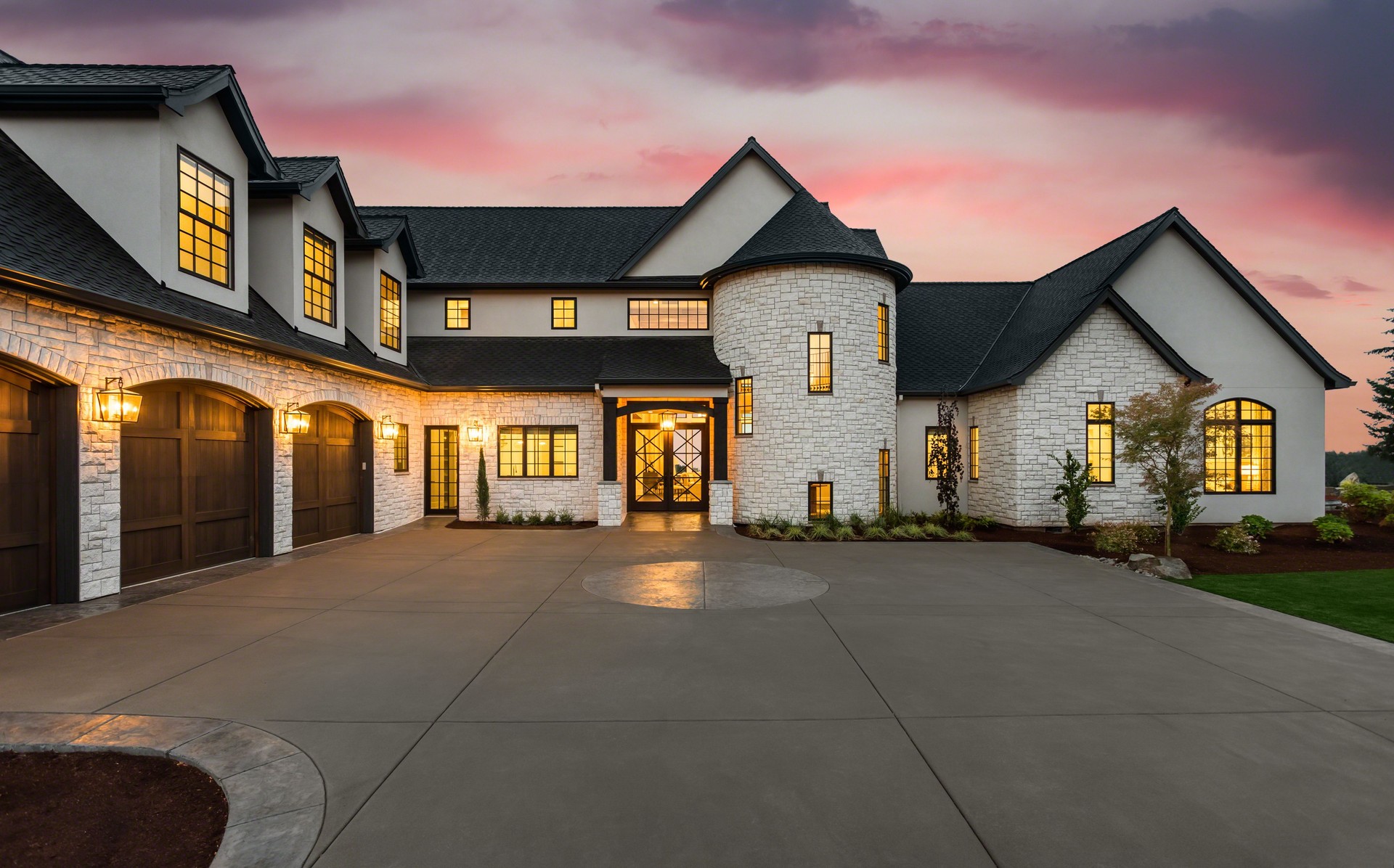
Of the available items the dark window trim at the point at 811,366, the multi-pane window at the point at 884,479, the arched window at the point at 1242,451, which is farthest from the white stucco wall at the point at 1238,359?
the dark window trim at the point at 811,366

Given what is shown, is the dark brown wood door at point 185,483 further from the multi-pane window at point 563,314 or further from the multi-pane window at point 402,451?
the multi-pane window at point 563,314

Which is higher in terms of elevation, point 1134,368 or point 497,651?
point 1134,368

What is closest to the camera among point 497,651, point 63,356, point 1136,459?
point 497,651

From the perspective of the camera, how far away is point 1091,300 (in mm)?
15664

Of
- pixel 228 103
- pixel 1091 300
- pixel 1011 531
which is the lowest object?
pixel 1011 531

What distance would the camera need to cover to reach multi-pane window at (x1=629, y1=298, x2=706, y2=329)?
64.1 feet

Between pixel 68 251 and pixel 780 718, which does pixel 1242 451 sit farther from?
pixel 68 251

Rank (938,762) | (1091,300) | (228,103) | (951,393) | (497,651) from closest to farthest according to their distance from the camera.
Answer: (938,762), (497,651), (228,103), (1091,300), (951,393)

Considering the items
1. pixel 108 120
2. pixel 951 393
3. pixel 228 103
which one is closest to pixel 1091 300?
pixel 951 393

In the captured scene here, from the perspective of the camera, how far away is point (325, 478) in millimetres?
13852

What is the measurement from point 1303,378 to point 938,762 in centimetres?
1964

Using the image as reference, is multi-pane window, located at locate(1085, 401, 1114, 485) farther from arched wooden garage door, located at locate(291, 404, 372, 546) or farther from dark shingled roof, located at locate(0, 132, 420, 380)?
dark shingled roof, located at locate(0, 132, 420, 380)

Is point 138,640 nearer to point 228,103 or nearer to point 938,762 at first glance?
point 938,762

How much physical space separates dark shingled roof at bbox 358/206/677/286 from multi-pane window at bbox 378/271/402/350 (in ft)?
6.06
